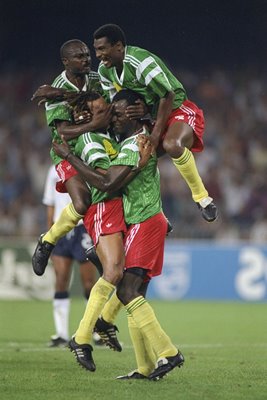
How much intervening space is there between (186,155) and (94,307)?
1.61m

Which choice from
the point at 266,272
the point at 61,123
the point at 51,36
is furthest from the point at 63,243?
the point at 51,36

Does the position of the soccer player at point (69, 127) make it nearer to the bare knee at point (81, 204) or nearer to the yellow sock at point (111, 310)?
the bare knee at point (81, 204)

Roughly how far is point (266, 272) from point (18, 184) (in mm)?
5778

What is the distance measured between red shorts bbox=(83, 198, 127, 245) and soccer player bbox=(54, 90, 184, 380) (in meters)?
0.05

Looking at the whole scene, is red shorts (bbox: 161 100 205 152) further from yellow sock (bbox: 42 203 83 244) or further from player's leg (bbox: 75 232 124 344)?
player's leg (bbox: 75 232 124 344)

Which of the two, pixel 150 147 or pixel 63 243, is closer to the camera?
pixel 150 147

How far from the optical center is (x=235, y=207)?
19.4m

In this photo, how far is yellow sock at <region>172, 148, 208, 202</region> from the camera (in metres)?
8.20

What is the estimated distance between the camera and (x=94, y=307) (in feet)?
24.1

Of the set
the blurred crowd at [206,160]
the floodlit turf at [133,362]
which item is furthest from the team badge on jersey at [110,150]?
the blurred crowd at [206,160]

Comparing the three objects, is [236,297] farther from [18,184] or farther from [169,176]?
[18,184]

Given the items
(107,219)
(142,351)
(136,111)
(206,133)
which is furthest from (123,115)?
(206,133)

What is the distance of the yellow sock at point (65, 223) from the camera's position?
8.07 metres

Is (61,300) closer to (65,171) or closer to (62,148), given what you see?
(65,171)
